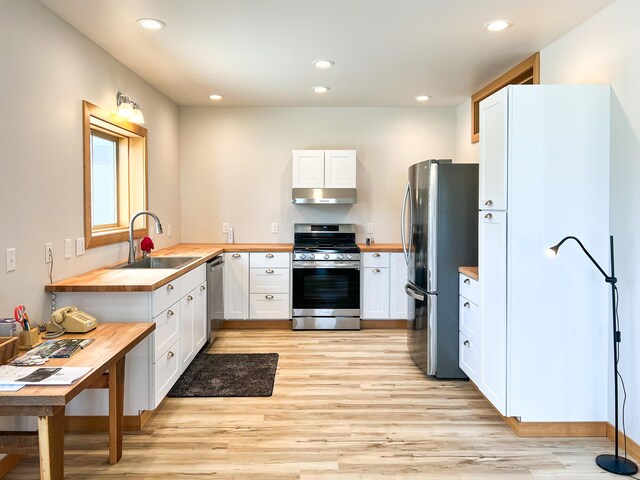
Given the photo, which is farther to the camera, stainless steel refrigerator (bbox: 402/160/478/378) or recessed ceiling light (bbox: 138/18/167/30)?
stainless steel refrigerator (bbox: 402/160/478/378)

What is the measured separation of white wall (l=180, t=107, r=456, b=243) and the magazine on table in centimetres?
377

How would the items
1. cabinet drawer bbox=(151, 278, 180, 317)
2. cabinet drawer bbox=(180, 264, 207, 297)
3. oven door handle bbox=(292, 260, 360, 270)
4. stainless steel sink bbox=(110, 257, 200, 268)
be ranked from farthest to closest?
oven door handle bbox=(292, 260, 360, 270) → stainless steel sink bbox=(110, 257, 200, 268) → cabinet drawer bbox=(180, 264, 207, 297) → cabinet drawer bbox=(151, 278, 180, 317)

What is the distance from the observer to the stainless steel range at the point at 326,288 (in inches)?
200

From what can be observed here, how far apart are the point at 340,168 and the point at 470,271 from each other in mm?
2323

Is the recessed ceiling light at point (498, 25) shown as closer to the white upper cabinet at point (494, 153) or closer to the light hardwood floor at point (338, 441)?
the white upper cabinet at point (494, 153)

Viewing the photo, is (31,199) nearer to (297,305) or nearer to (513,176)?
(513,176)

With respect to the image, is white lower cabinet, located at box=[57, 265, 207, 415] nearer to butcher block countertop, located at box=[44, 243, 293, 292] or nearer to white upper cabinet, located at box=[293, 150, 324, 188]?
butcher block countertop, located at box=[44, 243, 293, 292]

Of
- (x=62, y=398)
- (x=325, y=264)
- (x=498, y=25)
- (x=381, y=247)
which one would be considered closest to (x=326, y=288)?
(x=325, y=264)

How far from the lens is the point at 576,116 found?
2697mm

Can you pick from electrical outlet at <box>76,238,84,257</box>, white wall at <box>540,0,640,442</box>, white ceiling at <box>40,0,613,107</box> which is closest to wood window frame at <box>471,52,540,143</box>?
white ceiling at <box>40,0,613,107</box>

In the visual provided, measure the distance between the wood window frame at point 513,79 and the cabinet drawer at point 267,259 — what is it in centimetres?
233

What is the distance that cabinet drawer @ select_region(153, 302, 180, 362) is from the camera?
2.89 meters

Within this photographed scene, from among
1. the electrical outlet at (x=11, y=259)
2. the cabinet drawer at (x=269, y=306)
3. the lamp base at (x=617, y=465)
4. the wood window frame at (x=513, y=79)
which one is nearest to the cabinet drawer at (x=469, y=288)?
the lamp base at (x=617, y=465)

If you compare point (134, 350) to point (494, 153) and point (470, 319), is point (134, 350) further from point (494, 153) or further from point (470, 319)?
point (494, 153)
